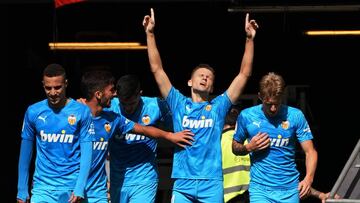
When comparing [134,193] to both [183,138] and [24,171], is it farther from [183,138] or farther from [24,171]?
[24,171]

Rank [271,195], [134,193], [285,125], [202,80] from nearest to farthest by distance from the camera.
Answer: [271,195] < [285,125] < [202,80] < [134,193]

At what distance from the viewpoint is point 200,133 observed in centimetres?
935

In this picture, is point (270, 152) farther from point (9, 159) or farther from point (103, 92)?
point (9, 159)

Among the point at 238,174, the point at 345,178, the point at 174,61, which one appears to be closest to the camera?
the point at 345,178

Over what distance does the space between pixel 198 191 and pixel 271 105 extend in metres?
1.12

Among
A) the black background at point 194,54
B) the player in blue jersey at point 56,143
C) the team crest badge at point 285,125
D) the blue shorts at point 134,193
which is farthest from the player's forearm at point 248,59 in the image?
the black background at point 194,54

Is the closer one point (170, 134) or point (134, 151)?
point (170, 134)

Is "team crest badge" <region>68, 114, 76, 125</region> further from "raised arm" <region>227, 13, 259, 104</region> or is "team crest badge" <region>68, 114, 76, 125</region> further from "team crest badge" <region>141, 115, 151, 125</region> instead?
"raised arm" <region>227, 13, 259, 104</region>

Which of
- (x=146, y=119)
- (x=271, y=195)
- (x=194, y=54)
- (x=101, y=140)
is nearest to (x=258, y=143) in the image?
(x=271, y=195)

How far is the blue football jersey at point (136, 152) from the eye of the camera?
391 inches

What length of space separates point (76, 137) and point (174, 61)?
29.0 ft

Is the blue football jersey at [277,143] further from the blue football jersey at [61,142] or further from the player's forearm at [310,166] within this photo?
the blue football jersey at [61,142]

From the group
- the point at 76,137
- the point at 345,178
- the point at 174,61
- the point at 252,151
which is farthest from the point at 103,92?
the point at 174,61

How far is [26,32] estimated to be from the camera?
640 inches
